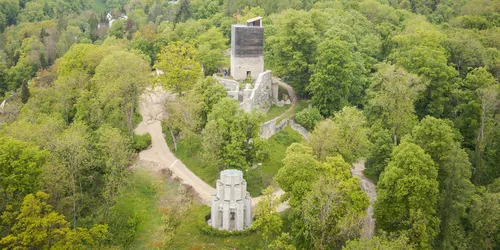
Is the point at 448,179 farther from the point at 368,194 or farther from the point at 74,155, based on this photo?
the point at 74,155

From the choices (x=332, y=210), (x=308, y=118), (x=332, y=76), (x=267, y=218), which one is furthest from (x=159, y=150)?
(x=332, y=210)

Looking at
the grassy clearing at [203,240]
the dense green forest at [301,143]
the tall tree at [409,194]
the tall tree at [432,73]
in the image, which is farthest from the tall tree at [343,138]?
the tall tree at [432,73]

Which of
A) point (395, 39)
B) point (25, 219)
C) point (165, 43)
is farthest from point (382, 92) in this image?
point (165, 43)

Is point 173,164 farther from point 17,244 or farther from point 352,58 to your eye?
point 352,58

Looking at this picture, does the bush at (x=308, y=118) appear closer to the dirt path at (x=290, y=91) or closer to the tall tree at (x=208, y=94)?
the dirt path at (x=290, y=91)

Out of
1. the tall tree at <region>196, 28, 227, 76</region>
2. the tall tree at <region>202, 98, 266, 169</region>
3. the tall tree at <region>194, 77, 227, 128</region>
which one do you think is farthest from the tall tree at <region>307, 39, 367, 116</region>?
the tall tree at <region>196, 28, 227, 76</region>

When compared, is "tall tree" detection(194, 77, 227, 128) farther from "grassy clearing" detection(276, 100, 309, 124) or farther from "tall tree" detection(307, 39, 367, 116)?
"tall tree" detection(307, 39, 367, 116)
